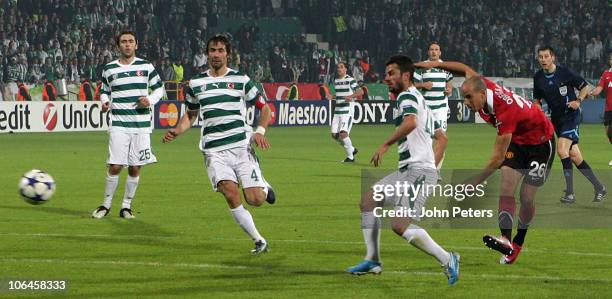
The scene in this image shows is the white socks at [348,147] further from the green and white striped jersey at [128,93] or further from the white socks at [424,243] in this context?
the white socks at [424,243]

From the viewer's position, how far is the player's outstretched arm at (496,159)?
9.60m

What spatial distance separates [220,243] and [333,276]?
2.47 m

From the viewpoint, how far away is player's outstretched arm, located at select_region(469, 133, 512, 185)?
9602mm

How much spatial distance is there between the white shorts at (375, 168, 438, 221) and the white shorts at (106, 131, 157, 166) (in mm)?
5725

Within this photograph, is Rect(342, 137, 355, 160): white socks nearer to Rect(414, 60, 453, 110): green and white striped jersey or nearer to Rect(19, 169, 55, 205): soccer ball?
Rect(414, 60, 453, 110): green and white striped jersey

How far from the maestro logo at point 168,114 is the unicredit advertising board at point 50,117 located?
1.96 m

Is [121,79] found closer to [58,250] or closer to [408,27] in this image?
[58,250]

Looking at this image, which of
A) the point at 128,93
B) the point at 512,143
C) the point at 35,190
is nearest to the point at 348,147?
the point at 128,93

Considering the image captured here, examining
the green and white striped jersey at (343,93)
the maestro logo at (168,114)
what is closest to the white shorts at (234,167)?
the green and white striped jersey at (343,93)

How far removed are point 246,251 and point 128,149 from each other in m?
3.70

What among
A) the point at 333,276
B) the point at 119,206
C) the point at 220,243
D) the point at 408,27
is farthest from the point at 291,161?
the point at 408,27

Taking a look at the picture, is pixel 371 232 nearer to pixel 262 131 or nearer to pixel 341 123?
pixel 262 131

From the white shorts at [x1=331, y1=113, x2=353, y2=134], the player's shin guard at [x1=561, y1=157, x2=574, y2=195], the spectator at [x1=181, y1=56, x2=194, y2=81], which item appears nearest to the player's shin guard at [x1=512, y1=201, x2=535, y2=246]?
the player's shin guard at [x1=561, y1=157, x2=574, y2=195]

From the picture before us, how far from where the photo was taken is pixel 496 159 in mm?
9953
